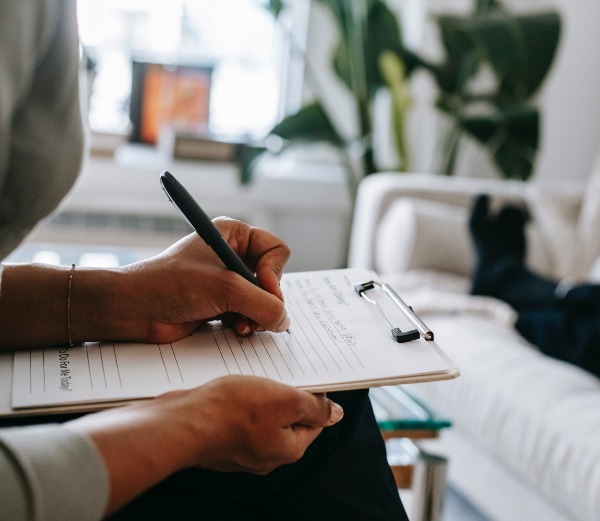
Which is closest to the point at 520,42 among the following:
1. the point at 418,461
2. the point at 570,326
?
the point at 570,326

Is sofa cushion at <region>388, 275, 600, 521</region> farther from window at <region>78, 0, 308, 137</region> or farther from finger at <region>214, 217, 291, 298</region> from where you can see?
window at <region>78, 0, 308, 137</region>

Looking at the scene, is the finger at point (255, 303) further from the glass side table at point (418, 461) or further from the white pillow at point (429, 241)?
the white pillow at point (429, 241)

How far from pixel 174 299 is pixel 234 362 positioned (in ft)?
0.25

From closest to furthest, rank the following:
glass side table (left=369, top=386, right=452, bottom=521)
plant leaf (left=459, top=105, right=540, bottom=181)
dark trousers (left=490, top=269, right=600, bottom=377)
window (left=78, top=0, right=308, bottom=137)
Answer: glass side table (left=369, top=386, right=452, bottom=521), dark trousers (left=490, top=269, right=600, bottom=377), plant leaf (left=459, top=105, right=540, bottom=181), window (left=78, top=0, right=308, bottom=137)

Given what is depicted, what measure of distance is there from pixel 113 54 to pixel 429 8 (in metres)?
1.18

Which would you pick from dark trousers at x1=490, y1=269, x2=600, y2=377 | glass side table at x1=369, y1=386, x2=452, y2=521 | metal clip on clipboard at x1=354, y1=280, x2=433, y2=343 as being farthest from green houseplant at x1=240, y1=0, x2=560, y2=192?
metal clip on clipboard at x1=354, y1=280, x2=433, y2=343

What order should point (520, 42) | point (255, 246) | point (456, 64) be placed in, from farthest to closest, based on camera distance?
1. point (456, 64)
2. point (520, 42)
3. point (255, 246)

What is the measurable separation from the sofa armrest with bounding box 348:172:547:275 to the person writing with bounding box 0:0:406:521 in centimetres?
123

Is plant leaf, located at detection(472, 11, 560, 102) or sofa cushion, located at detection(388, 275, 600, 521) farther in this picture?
plant leaf, located at detection(472, 11, 560, 102)

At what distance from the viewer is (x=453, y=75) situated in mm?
2496

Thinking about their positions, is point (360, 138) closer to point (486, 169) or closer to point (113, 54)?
point (486, 169)

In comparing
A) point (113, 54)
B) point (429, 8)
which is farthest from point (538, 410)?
point (113, 54)

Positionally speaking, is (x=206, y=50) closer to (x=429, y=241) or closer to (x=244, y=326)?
(x=429, y=241)

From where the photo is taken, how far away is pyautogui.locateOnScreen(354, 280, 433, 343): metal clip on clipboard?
0.64 metres
